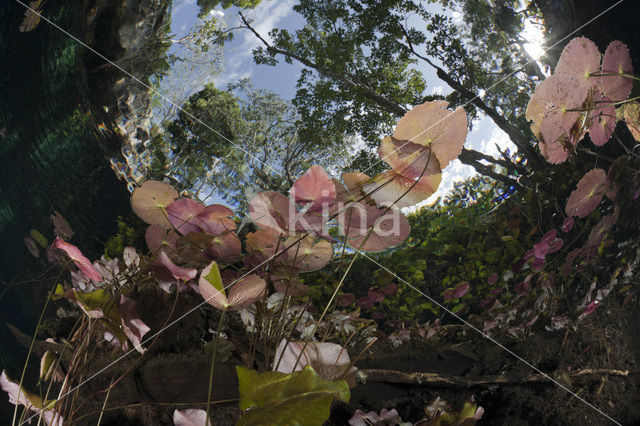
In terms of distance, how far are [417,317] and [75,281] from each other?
367 mm

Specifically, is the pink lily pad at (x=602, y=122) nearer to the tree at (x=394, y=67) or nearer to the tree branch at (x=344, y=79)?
the tree at (x=394, y=67)

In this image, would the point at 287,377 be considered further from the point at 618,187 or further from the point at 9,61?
the point at 9,61

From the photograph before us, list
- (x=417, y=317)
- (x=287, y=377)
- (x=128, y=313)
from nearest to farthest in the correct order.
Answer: (x=287, y=377)
(x=128, y=313)
(x=417, y=317)

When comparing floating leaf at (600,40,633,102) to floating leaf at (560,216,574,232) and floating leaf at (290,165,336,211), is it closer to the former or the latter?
floating leaf at (560,216,574,232)

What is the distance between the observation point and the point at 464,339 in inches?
15.9

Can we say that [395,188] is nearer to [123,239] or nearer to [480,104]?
[480,104]

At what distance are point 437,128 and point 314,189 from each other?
0.08m

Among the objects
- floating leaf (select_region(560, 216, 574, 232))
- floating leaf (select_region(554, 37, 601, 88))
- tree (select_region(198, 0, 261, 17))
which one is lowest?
floating leaf (select_region(560, 216, 574, 232))

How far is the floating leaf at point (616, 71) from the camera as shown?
1.00 ft

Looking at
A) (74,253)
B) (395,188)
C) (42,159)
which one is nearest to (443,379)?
(395,188)

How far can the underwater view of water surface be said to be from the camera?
0.28 meters

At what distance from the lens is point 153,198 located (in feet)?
0.95

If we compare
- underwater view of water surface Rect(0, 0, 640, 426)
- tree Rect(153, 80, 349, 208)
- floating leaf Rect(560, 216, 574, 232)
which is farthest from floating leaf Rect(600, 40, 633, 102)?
tree Rect(153, 80, 349, 208)

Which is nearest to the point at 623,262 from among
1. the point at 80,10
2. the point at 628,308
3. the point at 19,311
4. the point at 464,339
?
the point at 628,308
